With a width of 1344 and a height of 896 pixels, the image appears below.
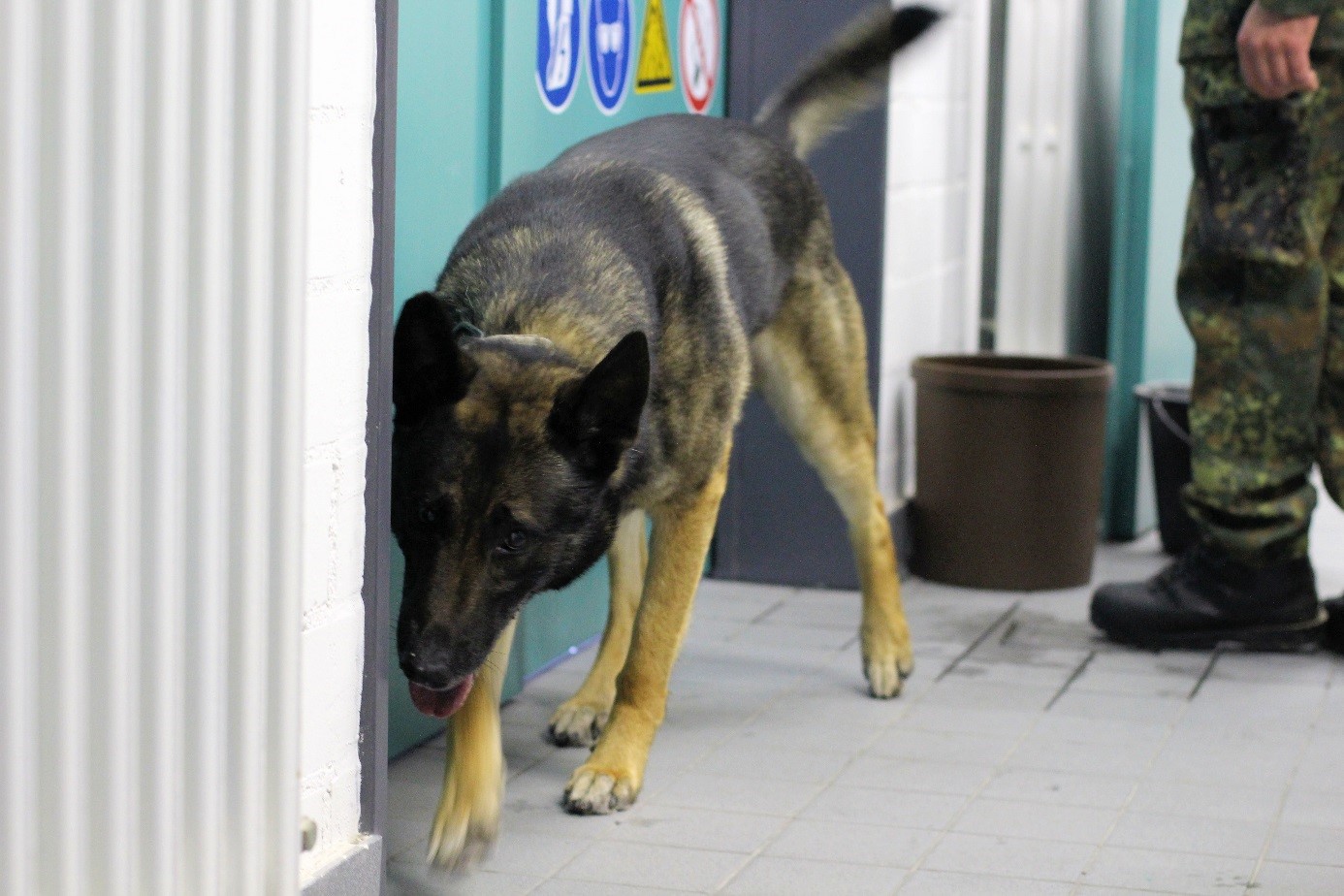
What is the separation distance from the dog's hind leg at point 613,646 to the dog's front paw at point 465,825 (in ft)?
2.37

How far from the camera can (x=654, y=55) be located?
3.94m

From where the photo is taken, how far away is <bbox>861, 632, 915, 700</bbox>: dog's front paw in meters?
3.54

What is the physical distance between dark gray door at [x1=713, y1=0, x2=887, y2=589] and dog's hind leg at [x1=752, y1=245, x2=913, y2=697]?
73 centimetres

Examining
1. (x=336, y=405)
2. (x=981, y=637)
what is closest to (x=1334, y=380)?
(x=981, y=637)

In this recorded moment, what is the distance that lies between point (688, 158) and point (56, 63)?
1.87 m

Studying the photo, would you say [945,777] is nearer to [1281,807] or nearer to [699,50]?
[1281,807]

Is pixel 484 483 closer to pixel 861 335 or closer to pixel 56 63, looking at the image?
pixel 56 63

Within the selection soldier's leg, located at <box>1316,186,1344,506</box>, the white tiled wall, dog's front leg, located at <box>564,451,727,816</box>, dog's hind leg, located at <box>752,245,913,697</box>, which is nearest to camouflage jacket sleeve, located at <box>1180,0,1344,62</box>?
soldier's leg, located at <box>1316,186,1344,506</box>

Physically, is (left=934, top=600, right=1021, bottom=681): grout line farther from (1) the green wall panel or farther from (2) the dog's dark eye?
(2) the dog's dark eye

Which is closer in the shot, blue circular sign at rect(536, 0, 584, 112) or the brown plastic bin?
blue circular sign at rect(536, 0, 584, 112)

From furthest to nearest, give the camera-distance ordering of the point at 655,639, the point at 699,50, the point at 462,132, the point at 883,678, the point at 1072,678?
the point at 699,50 → the point at 1072,678 → the point at 883,678 → the point at 462,132 → the point at 655,639

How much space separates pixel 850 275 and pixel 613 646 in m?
1.47

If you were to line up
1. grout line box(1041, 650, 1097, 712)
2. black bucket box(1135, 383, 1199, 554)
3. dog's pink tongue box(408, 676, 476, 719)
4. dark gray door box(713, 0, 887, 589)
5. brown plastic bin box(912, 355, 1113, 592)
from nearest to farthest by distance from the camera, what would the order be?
dog's pink tongue box(408, 676, 476, 719)
grout line box(1041, 650, 1097, 712)
dark gray door box(713, 0, 887, 589)
brown plastic bin box(912, 355, 1113, 592)
black bucket box(1135, 383, 1199, 554)

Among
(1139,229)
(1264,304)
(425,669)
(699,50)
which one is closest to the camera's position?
(425,669)
